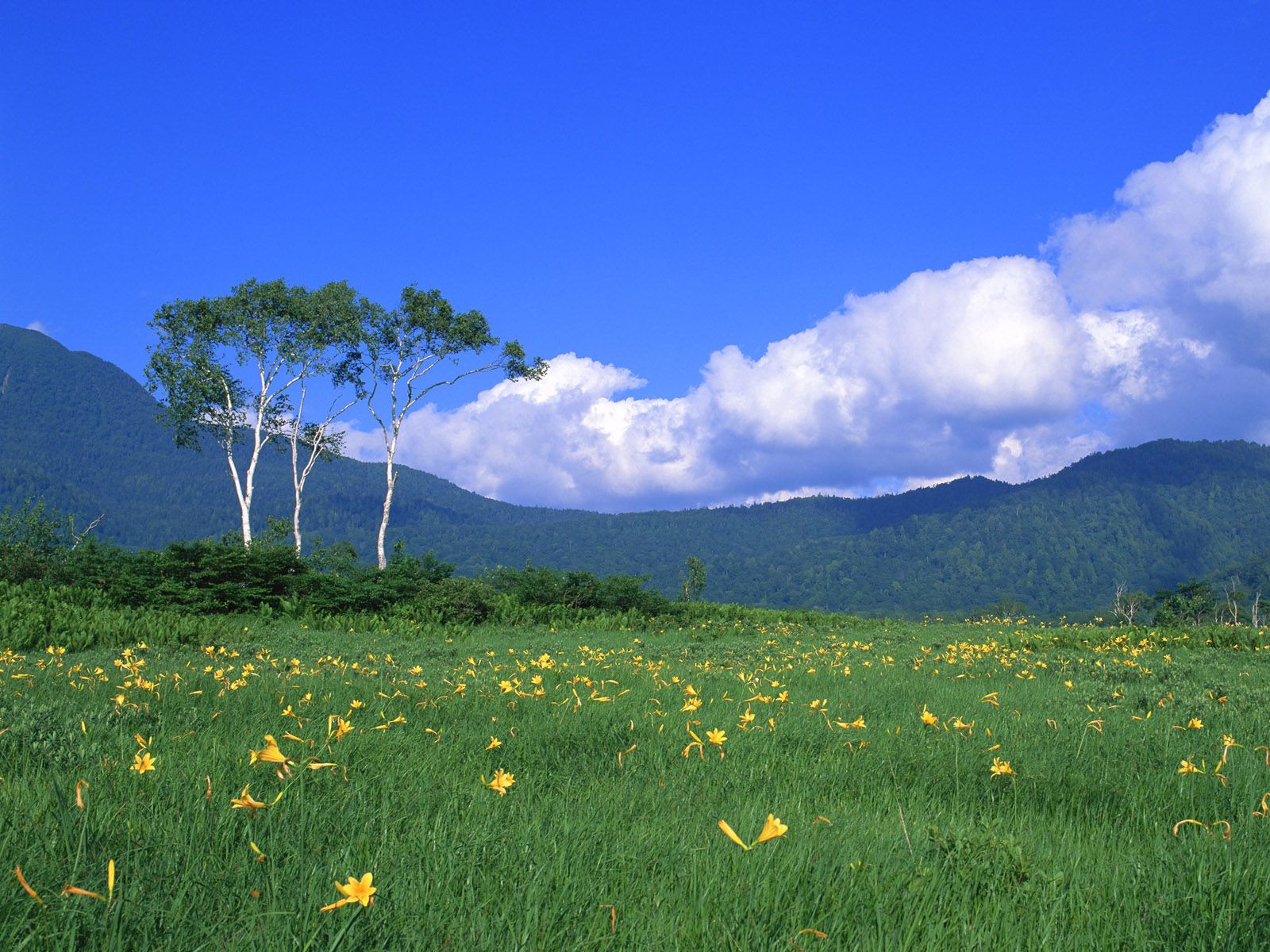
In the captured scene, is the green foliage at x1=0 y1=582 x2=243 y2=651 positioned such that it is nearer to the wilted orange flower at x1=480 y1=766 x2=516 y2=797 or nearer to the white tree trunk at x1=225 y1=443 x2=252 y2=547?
the wilted orange flower at x1=480 y1=766 x2=516 y2=797

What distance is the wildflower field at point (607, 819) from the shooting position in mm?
1937

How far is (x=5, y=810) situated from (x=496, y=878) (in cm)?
159

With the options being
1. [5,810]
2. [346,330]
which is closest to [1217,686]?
[5,810]

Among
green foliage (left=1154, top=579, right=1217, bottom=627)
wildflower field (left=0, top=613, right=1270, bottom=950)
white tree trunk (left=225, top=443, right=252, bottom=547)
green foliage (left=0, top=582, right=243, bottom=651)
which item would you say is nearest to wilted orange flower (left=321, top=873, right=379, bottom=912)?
wildflower field (left=0, top=613, right=1270, bottom=950)

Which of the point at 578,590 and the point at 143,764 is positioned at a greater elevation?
the point at 143,764

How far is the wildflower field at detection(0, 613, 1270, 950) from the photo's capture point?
1937mm

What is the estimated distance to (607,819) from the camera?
2869 mm

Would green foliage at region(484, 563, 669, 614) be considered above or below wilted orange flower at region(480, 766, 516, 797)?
below

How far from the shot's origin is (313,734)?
13.0 feet

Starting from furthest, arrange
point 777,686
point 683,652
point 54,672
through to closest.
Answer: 1. point 683,652
2. point 777,686
3. point 54,672

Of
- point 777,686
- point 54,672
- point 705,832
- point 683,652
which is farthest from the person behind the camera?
point 683,652

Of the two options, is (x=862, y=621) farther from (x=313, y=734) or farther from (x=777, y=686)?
(x=313, y=734)

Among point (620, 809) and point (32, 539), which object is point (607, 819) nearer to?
point (620, 809)

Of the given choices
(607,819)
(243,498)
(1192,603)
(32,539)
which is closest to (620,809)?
(607,819)
